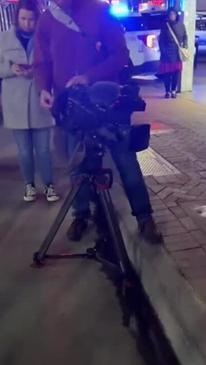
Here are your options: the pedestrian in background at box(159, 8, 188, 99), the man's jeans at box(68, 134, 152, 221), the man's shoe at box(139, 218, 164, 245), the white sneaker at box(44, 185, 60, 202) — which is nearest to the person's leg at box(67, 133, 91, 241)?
the man's jeans at box(68, 134, 152, 221)

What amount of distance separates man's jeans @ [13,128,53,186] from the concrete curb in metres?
1.09

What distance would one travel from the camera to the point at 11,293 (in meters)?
2.58

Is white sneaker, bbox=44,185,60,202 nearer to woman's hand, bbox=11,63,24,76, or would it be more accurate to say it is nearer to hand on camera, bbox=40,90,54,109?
woman's hand, bbox=11,63,24,76

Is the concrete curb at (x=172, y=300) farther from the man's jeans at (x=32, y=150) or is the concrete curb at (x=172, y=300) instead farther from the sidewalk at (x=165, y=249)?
the man's jeans at (x=32, y=150)

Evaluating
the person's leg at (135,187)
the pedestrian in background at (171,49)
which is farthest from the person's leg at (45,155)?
the pedestrian in background at (171,49)

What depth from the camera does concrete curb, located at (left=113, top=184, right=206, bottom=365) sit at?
194 centimetres

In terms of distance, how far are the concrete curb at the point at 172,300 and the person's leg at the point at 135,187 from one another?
95 mm

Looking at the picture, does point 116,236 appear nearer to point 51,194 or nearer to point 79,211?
point 79,211

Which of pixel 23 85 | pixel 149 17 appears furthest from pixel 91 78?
pixel 149 17

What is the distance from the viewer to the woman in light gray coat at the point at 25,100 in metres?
3.39

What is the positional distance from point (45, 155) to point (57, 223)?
3.70ft

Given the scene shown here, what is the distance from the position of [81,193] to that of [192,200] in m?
0.84

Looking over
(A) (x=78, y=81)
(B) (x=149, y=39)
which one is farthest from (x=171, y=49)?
(A) (x=78, y=81)

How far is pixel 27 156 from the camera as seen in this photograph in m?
3.72
